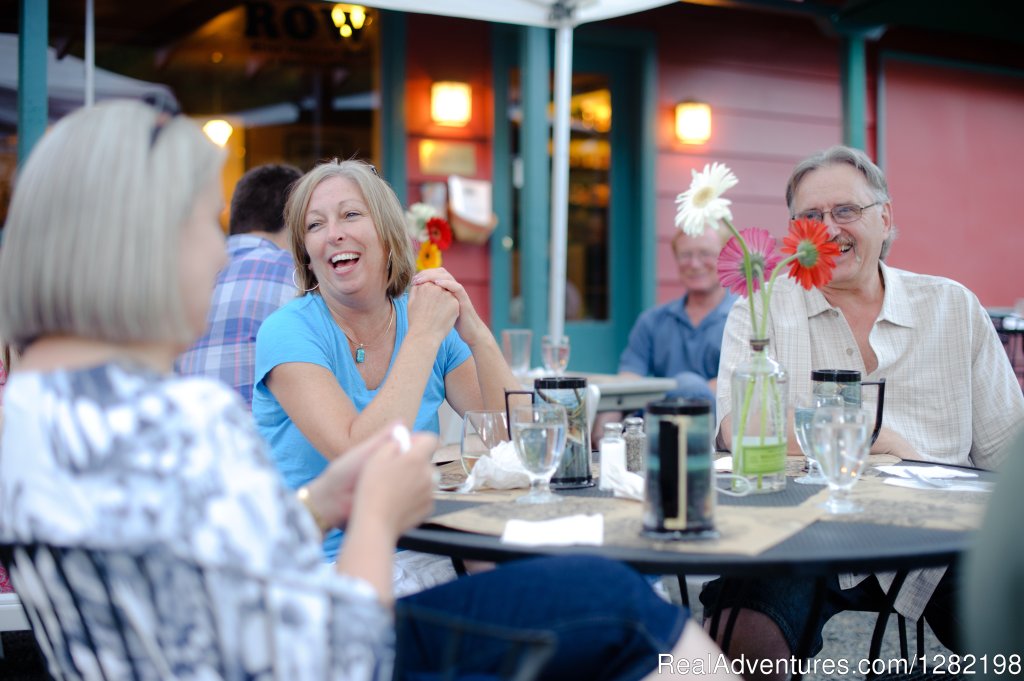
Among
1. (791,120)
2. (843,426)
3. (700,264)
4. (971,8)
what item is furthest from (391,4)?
(971,8)

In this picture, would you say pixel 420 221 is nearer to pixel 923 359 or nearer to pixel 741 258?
pixel 923 359

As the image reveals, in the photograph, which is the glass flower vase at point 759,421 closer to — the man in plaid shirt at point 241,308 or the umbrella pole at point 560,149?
the man in plaid shirt at point 241,308

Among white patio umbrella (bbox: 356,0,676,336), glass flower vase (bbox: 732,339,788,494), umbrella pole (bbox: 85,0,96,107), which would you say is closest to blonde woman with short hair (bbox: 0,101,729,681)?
glass flower vase (bbox: 732,339,788,494)

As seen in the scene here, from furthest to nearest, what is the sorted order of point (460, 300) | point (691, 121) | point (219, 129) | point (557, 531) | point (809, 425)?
point (691, 121), point (219, 129), point (460, 300), point (809, 425), point (557, 531)

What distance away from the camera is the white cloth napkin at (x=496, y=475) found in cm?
186

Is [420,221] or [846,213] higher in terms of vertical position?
[420,221]

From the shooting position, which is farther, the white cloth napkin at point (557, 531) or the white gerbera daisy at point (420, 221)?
the white gerbera daisy at point (420, 221)

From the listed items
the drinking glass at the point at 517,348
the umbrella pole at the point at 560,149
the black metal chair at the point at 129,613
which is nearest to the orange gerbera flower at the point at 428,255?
the drinking glass at the point at 517,348

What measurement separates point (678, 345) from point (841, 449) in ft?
9.97

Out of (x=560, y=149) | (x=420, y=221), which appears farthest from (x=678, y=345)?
(x=420, y=221)

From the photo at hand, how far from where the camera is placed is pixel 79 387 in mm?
1066

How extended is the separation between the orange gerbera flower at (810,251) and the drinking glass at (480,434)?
0.65 m

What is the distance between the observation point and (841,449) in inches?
62.5

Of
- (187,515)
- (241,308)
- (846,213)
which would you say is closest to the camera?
(187,515)
